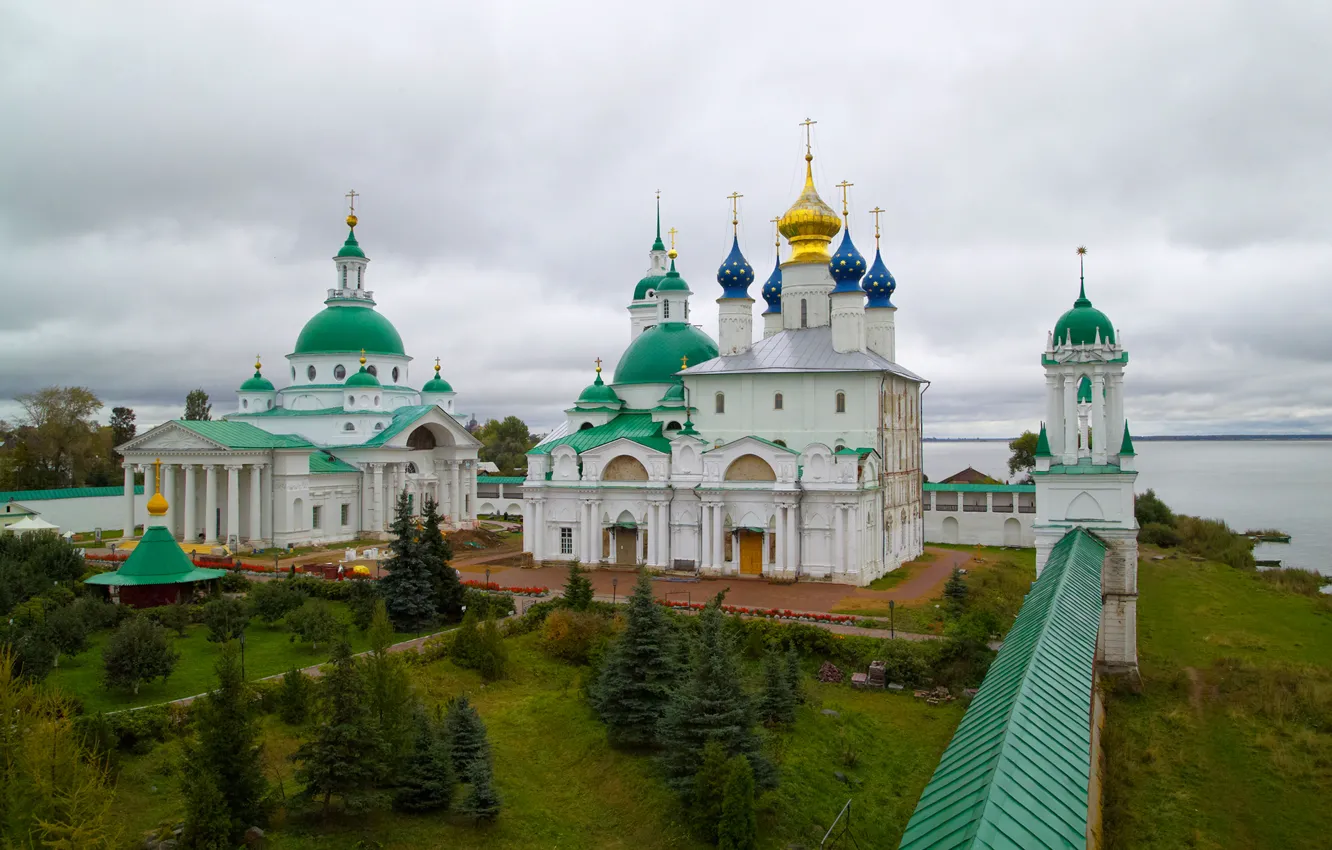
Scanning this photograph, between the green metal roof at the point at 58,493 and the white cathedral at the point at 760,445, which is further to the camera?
the green metal roof at the point at 58,493

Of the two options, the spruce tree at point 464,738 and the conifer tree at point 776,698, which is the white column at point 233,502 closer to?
the spruce tree at point 464,738

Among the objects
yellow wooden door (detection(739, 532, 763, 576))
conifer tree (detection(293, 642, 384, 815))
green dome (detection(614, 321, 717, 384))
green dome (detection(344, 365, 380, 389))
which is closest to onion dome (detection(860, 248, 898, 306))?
green dome (detection(614, 321, 717, 384))

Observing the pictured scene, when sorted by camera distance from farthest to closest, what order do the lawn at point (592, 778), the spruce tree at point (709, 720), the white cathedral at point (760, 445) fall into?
the white cathedral at point (760, 445)
the spruce tree at point (709, 720)
the lawn at point (592, 778)

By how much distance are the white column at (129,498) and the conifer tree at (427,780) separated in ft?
110

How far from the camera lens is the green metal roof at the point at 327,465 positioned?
135 feet

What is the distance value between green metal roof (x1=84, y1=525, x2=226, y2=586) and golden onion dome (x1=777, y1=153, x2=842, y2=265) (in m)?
24.9

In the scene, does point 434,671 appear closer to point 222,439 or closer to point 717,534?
point 717,534

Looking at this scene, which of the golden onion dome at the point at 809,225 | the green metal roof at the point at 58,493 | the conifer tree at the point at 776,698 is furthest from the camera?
the green metal roof at the point at 58,493

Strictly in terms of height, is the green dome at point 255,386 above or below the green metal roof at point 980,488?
above

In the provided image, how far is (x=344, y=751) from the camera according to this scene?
1220cm

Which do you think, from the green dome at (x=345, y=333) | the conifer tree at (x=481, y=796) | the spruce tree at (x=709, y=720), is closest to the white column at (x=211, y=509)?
the green dome at (x=345, y=333)

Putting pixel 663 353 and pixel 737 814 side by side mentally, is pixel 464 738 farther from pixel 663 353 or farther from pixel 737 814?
pixel 663 353

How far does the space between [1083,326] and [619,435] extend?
61.2ft

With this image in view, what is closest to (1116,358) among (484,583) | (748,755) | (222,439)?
(748,755)
